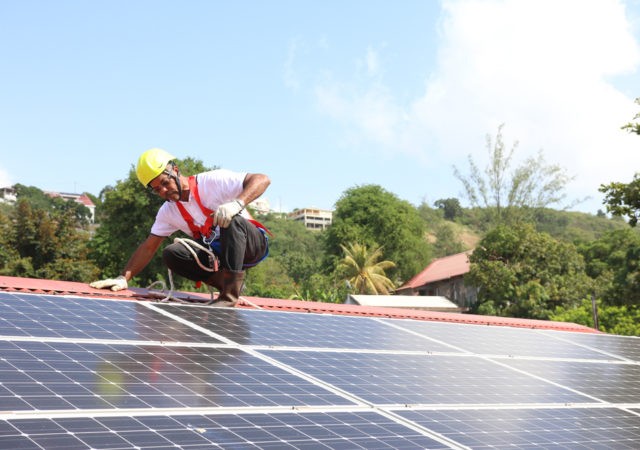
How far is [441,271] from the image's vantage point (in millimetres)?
66250

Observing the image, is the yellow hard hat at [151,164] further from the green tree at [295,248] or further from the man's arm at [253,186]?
the green tree at [295,248]

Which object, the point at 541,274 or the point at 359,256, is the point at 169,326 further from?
the point at 359,256

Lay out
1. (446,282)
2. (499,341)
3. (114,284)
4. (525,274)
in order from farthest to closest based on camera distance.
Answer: (446,282) < (525,274) < (499,341) < (114,284)

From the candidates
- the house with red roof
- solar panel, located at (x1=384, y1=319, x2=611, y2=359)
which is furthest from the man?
the house with red roof

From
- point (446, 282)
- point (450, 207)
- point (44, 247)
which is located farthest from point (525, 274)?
point (450, 207)

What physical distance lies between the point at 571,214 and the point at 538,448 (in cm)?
15066

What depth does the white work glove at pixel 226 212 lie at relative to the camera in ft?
23.0

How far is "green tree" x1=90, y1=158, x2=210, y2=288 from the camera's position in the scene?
176ft

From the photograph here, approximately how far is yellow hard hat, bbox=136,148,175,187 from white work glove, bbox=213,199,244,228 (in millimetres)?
663

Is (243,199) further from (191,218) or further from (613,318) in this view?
(613,318)

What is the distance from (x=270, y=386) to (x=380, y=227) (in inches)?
2677

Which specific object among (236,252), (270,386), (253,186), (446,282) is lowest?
(270,386)

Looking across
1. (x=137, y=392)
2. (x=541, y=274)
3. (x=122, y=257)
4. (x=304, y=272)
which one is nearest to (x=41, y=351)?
(x=137, y=392)

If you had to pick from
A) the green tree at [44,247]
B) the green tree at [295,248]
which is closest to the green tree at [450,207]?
the green tree at [295,248]
